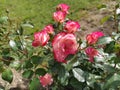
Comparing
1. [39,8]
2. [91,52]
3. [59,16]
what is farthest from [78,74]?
[39,8]

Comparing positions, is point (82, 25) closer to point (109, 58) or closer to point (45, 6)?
point (45, 6)

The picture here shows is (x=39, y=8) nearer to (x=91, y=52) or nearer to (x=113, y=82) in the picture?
(x=91, y=52)

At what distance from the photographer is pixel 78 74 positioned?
2363mm

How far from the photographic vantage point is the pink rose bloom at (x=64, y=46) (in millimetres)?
2088

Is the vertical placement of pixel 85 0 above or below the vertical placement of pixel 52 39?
below

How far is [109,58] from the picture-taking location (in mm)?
2494

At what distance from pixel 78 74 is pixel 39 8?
410 centimetres

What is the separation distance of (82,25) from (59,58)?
11.4 feet

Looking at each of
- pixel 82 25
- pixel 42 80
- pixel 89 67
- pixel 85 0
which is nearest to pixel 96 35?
pixel 89 67

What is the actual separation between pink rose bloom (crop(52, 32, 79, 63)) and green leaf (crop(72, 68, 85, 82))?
10.2 inches

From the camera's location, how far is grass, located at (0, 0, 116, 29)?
19.4 feet

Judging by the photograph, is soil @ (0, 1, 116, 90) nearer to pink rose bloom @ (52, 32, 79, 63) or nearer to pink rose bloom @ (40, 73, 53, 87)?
pink rose bloom @ (40, 73, 53, 87)

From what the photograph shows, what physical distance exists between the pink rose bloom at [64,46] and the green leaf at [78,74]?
0.85 feet

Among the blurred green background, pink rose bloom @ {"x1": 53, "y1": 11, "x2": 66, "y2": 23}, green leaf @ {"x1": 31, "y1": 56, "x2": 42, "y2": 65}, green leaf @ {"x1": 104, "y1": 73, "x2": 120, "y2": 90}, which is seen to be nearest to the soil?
the blurred green background
